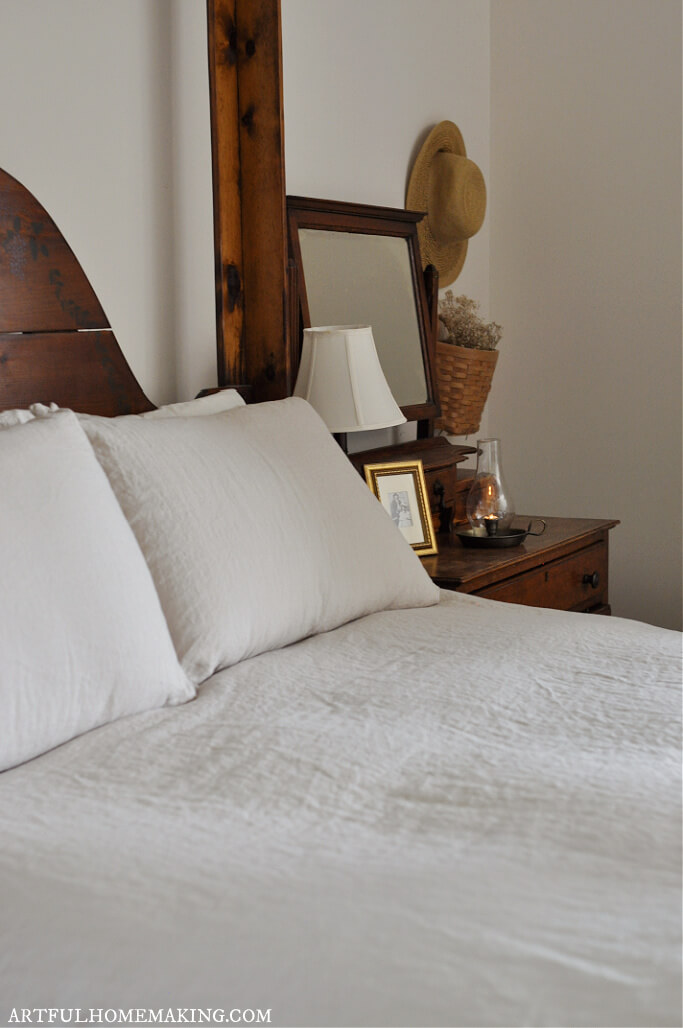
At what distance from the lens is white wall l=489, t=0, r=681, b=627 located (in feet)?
10.2

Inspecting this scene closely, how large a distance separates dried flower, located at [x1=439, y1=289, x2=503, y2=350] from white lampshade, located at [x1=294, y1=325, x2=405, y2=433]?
888 mm

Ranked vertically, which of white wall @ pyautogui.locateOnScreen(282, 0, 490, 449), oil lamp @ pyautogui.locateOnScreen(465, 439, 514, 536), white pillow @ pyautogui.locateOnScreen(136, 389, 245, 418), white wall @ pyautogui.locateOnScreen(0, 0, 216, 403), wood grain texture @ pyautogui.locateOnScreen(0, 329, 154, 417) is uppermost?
white wall @ pyautogui.locateOnScreen(282, 0, 490, 449)

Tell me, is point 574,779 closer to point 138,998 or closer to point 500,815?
point 500,815

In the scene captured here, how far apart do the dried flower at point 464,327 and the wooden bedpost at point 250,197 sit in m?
0.89

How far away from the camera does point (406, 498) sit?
2.17m

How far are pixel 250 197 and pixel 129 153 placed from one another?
1.04 ft

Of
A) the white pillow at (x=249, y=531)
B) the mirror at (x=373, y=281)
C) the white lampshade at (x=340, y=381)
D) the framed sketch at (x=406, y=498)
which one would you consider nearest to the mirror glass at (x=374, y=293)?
the mirror at (x=373, y=281)

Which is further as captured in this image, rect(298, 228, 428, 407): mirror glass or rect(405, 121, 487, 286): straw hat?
rect(405, 121, 487, 286): straw hat

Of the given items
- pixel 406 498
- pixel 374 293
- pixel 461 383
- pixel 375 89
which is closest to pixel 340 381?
pixel 406 498

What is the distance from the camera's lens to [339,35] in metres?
2.50

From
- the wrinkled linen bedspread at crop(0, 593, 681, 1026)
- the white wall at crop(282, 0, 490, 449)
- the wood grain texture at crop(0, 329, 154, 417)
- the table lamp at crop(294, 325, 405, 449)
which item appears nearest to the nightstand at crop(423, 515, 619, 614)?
the table lamp at crop(294, 325, 405, 449)

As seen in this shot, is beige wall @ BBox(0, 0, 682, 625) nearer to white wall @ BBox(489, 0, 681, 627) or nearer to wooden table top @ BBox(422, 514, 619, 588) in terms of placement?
white wall @ BBox(489, 0, 681, 627)

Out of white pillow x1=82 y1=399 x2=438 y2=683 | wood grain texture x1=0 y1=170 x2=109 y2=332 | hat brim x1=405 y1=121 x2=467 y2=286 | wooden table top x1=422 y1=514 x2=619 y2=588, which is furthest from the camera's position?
hat brim x1=405 y1=121 x2=467 y2=286

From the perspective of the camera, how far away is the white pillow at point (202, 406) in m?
1.65
